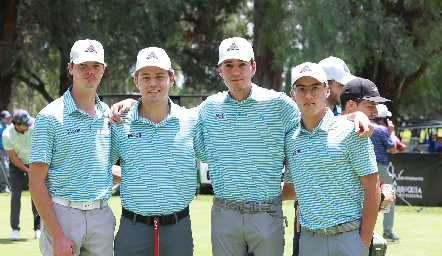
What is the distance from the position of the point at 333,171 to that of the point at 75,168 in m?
1.80

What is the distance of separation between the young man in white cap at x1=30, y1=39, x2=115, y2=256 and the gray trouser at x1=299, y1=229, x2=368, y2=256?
1532mm

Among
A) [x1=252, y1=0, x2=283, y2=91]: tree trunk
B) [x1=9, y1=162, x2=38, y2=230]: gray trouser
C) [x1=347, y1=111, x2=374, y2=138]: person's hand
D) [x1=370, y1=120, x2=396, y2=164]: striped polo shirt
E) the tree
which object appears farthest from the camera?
[x1=252, y1=0, x2=283, y2=91]: tree trunk

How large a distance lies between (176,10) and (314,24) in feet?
21.8

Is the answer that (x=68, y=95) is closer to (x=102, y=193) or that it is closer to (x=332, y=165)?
(x=102, y=193)

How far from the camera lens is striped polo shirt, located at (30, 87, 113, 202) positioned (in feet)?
18.6

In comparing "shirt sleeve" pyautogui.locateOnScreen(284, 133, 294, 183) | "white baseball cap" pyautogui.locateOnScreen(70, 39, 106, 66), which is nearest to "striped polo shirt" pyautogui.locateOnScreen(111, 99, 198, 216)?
"white baseball cap" pyautogui.locateOnScreen(70, 39, 106, 66)

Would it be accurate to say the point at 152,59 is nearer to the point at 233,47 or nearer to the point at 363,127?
the point at 233,47

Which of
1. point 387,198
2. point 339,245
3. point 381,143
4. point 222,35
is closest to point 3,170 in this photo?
point 381,143

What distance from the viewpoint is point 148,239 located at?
5828 millimetres

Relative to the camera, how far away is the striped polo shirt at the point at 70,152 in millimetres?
5676

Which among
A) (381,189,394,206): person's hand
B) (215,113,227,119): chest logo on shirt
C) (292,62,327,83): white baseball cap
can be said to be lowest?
(381,189,394,206): person's hand

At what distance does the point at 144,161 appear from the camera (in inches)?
229

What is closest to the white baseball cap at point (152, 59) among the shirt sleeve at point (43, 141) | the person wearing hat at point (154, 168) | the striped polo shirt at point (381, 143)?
the person wearing hat at point (154, 168)

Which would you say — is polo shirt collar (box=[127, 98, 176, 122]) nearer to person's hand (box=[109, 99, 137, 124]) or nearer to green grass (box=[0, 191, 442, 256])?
person's hand (box=[109, 99, 137, 124])
